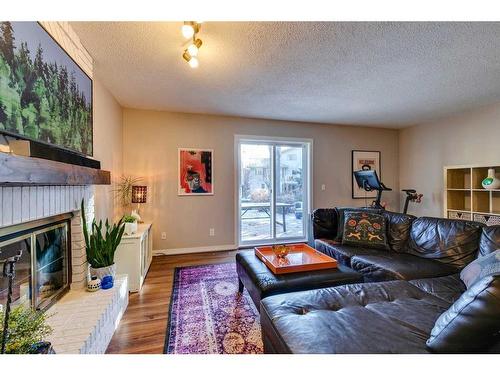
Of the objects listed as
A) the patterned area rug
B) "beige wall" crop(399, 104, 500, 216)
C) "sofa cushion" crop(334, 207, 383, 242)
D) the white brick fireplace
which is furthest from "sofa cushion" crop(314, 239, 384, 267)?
"beige wall" crop(399, 104, 500, 216)

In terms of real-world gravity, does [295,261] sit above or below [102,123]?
below

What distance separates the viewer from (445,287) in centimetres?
162

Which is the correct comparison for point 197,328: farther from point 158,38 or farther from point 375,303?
point 158,38

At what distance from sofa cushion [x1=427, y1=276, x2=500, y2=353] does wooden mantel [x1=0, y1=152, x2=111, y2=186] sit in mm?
1789

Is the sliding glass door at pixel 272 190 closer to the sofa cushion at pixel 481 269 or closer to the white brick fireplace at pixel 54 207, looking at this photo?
the white brick fireplace at pixel 54 207

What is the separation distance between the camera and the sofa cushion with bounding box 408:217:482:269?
2.04 metres

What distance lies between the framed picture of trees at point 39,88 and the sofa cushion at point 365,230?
9.20 ft

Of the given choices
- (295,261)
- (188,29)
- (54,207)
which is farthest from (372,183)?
(54,207)

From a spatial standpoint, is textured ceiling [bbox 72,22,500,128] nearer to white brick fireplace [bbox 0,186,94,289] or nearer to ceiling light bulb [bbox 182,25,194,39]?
ceiling light bulb [bbox 182,25,194,39]

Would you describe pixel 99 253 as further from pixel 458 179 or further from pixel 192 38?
pixel 458 179

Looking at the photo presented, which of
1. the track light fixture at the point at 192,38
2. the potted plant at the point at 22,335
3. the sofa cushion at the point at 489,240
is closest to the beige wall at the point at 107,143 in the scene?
the track light fixture at the point at 192,38

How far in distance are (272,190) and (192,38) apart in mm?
2988
